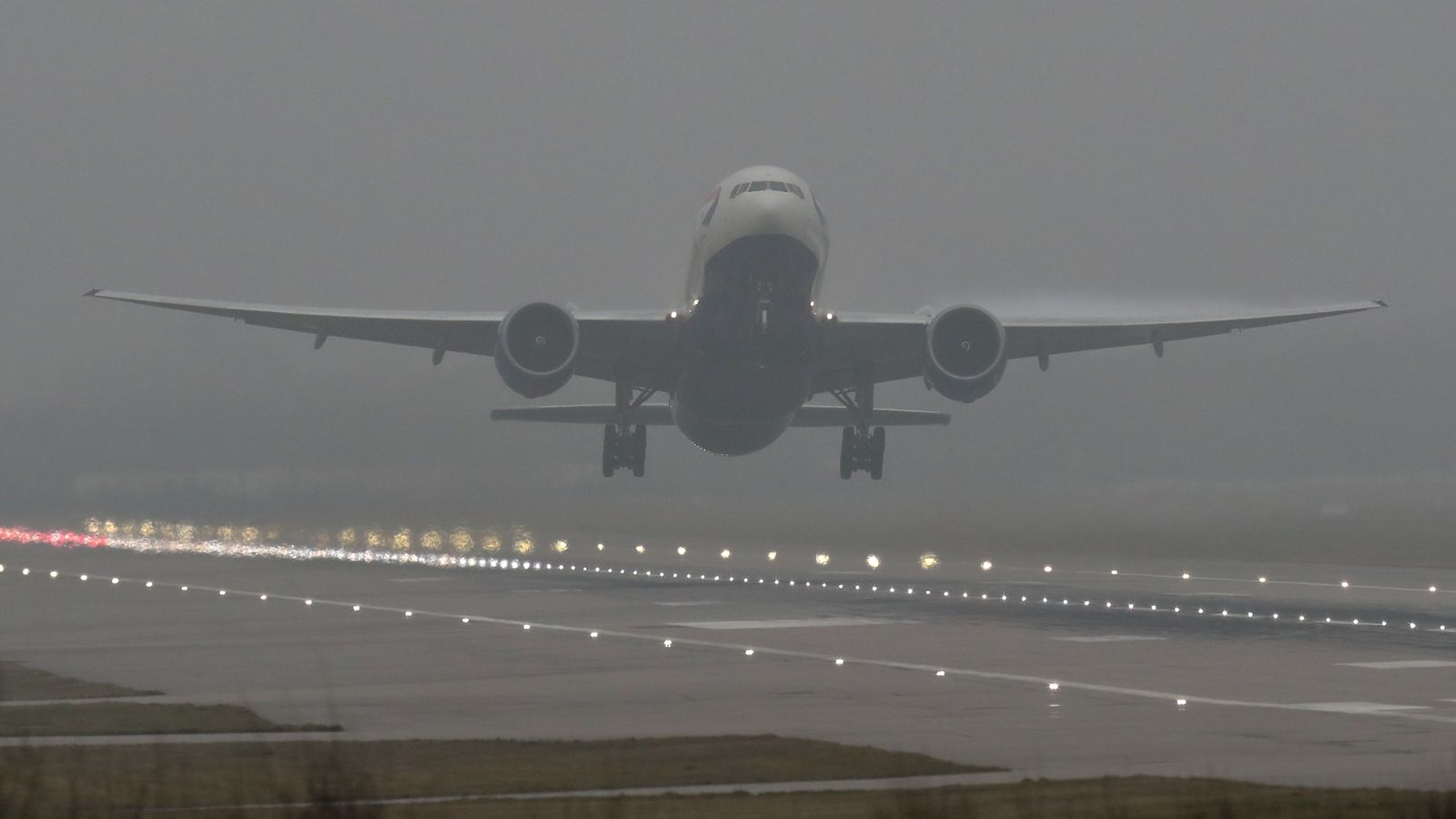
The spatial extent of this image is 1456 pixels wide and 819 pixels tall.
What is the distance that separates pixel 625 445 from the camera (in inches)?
2181

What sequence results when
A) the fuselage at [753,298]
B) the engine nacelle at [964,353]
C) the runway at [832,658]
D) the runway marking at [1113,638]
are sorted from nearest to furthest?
the runway at [832,658], the runway marking at [1113,638], the fuselage at [753,298], the engine nacelle at [964,353]

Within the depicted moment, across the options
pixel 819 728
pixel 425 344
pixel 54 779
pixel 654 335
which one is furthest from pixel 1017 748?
pixel 425 344

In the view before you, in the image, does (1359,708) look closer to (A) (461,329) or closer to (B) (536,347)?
(B) (536,347)

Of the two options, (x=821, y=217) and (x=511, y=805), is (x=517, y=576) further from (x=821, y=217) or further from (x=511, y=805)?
(x=511, y=805)

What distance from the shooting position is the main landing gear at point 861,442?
52.3 m

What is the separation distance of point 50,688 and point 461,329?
2325 centimetres

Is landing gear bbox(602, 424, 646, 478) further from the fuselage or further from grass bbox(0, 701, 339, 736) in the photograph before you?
grass bbox(0, 701, 339, 736)

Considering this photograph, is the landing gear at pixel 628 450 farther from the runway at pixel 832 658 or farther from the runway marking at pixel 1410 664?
the runway marking at pixel 1410 664

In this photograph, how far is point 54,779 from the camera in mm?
16641

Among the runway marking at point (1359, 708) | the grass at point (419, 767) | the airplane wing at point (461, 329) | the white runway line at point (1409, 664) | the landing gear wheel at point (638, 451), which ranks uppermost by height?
the airplane wing at point (461, 329)

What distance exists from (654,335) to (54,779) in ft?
98.7

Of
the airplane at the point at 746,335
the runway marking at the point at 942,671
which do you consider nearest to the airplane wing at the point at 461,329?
the airplane at the point at 746,335

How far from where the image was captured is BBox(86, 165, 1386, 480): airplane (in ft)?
138

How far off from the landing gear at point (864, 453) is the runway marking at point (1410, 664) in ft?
85.6
